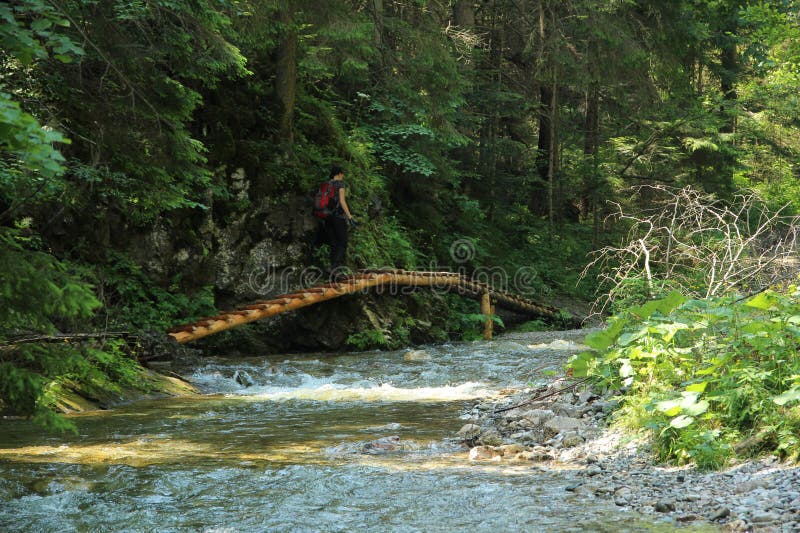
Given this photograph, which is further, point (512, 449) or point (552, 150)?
point (552, 150)

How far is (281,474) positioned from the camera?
195 inches

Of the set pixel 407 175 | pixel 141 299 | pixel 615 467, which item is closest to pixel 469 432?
pixel 615 467

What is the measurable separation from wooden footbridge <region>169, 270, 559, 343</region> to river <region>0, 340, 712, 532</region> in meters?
2.15

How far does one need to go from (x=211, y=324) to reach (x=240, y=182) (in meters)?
3.47

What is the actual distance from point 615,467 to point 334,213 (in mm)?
9128

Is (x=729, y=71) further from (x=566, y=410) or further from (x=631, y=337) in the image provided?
(x=566, y=410)

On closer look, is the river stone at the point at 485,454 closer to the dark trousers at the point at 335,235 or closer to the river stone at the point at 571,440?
the river stone at the point at 571,440

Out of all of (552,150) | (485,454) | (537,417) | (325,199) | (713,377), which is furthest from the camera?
(552,150)

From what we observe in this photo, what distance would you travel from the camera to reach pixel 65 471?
4922mm

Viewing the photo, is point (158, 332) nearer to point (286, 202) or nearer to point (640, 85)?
point (286, 202)

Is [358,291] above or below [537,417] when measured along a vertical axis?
above

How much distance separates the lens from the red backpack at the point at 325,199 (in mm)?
13281

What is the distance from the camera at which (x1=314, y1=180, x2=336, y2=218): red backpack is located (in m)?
13.3

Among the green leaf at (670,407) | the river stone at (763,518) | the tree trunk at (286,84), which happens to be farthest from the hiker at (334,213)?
the river stone at (763,518)
